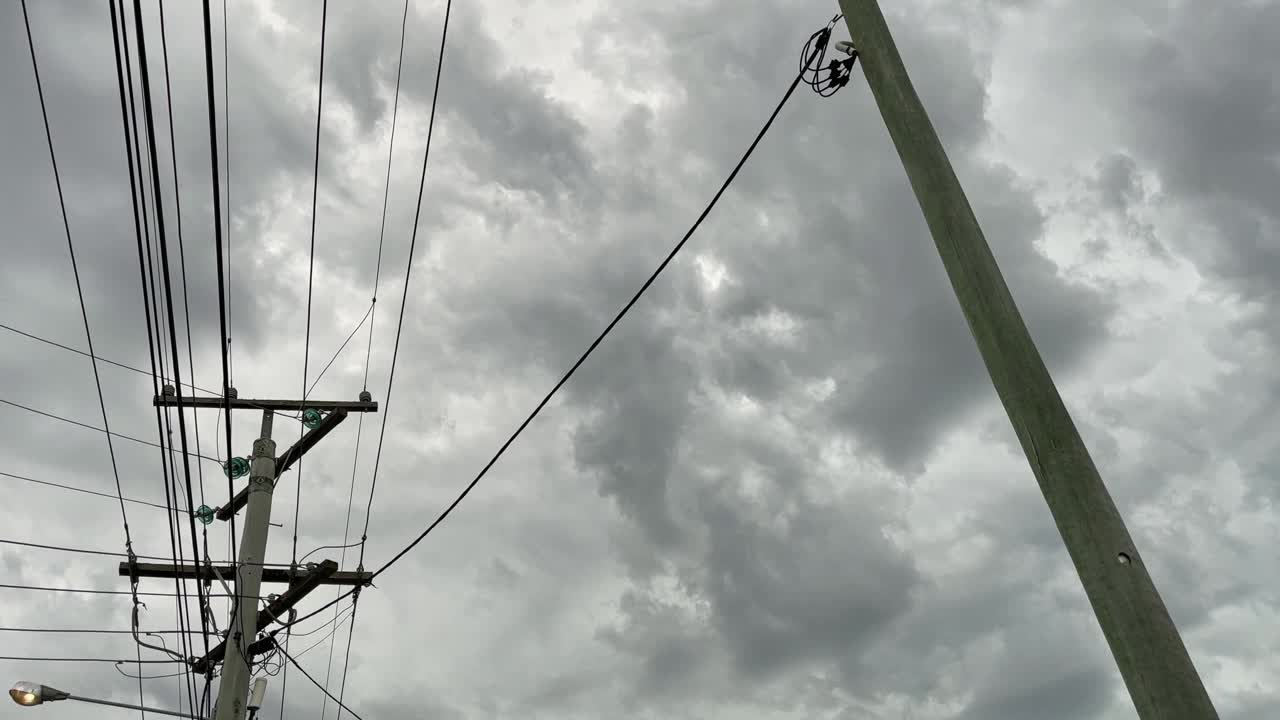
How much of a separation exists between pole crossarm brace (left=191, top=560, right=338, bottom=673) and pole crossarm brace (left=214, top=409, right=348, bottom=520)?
1751 mm

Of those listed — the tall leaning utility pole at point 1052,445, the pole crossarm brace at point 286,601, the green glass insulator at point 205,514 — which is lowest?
the tall leaning utility pole at point 1052,445

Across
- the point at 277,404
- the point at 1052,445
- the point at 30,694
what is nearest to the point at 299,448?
the point at 277,404

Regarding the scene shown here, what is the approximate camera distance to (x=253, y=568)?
46.5 feet

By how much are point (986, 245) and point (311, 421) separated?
14240mm

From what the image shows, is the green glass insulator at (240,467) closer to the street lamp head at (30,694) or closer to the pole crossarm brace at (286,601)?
the pole crossarm brace at (286,601)

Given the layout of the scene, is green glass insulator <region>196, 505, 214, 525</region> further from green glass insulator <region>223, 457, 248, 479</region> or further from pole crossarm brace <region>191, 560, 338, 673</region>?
pole crossarm brace <region>191, 560, 338, 673</region>

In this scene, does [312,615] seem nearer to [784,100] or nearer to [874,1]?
[784,100]

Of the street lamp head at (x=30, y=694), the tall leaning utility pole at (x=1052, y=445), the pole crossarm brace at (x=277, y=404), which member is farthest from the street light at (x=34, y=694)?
the tall leaning utility pole at (x=1052, y=445)

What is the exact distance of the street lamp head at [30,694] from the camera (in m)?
13.0

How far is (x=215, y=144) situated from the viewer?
6625 mm

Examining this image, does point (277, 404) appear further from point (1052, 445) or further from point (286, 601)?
point (1052, 445)

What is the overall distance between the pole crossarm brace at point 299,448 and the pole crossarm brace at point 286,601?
1751 millimetres

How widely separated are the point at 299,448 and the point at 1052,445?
14771mm

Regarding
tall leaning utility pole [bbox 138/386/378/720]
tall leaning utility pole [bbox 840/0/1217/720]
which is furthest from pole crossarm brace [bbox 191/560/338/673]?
tall leaning utility pole [bbox 840/0/1217/720]
